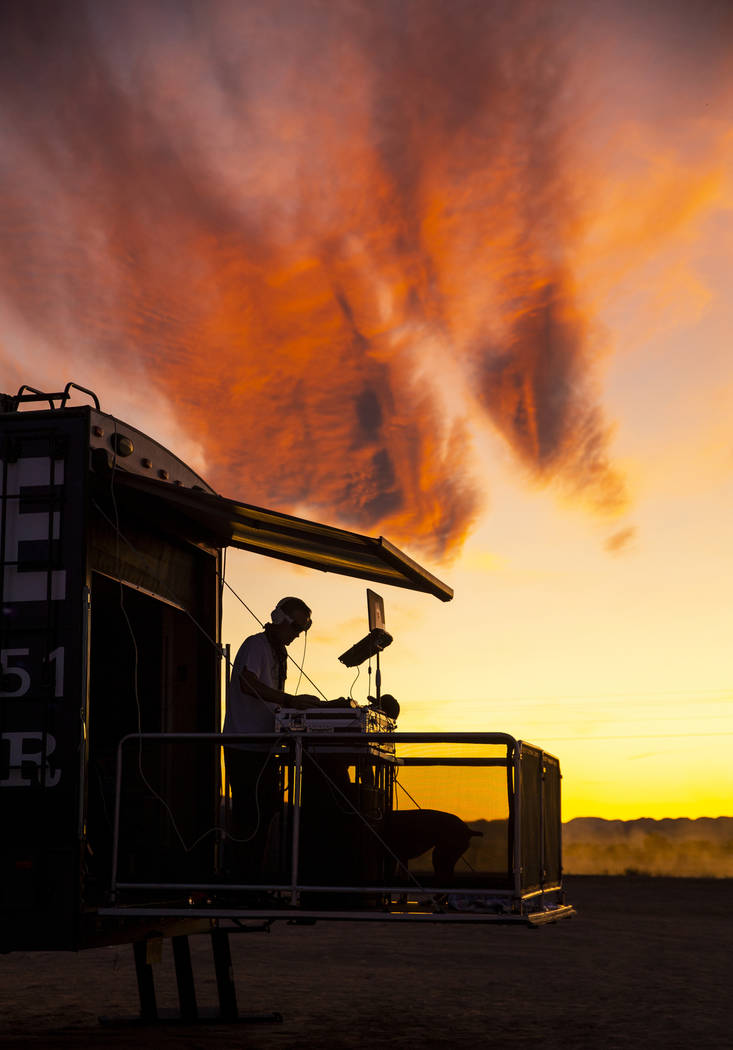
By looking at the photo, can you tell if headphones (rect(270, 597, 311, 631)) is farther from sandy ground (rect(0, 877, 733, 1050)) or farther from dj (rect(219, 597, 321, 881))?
sandy ground (rect(0, 877, 733, 1050))

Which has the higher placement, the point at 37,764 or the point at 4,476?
the point at 4,476

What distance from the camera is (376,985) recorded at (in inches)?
682

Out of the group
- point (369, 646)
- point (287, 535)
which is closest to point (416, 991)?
point (369, 646)

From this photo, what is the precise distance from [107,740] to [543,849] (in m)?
3.86

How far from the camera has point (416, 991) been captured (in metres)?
16.6

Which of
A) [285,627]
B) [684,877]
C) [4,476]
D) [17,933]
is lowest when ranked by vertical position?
[684,877]

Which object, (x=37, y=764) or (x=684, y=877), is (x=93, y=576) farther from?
(x=684, y=877)

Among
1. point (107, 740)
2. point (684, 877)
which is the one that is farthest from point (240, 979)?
point (684, 877)

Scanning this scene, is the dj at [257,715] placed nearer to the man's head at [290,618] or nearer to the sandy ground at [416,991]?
the man's head at [290,618]

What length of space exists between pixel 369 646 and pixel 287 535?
1.00 meters

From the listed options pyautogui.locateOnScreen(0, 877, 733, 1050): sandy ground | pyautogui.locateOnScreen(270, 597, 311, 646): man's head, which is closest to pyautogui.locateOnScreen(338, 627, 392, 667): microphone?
pyautogui.locateOnScreen(270, 597, 311, 646): man's head

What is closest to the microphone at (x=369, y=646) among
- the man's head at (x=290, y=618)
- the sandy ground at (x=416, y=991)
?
the man's head at (x=290, y=618)

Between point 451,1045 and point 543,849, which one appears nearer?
point 543,849

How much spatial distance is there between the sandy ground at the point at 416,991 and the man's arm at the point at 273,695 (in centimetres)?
433
